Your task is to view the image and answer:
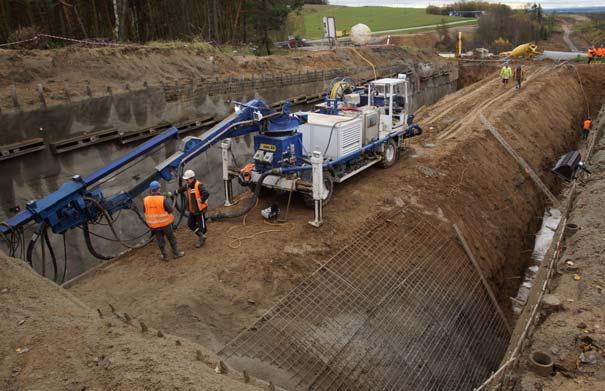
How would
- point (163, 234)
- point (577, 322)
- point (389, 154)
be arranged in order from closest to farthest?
point (577, 322) → point (163, 234) → point (389, 154)

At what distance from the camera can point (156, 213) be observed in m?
7.96

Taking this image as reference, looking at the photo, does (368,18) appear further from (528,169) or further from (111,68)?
(111,68)

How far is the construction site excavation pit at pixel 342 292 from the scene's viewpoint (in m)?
6.43

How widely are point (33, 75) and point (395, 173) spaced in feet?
33.4

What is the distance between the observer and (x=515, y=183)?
48.4 ft

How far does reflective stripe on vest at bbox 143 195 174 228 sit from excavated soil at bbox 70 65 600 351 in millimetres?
881

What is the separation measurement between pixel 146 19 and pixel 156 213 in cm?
1560

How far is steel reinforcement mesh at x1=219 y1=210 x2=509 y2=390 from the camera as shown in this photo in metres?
6.84

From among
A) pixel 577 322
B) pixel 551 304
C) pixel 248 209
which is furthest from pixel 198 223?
pixel 577 322

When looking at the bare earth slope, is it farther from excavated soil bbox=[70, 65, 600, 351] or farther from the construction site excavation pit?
excavated soil bbox=[70, 65, 600, 351]

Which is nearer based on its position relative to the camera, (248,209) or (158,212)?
(158,212)

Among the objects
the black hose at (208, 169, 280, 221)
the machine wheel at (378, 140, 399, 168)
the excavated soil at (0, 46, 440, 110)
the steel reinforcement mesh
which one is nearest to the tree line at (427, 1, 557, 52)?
the excavated soil at (0, 46, 440, 110)

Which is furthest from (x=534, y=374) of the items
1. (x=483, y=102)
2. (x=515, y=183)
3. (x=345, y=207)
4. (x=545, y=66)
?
(x=545, y=66)

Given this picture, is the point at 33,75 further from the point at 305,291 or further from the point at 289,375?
the point at 289,375
